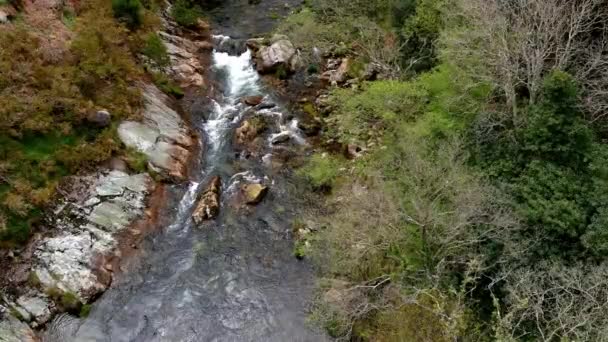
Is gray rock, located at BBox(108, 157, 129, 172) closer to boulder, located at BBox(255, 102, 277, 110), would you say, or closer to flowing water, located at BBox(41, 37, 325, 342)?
flowing water, located at BBox(41, 37, 325, 342)

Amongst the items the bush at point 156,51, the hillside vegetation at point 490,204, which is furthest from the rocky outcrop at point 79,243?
the bush at point 156,51

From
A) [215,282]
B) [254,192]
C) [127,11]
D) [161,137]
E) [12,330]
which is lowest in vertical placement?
[215,282]

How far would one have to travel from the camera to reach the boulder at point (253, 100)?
31.3m

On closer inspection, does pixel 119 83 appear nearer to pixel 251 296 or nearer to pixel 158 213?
pixel 158 213

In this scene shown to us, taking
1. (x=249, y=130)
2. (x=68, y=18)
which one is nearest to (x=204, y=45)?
(x=68, y=18)

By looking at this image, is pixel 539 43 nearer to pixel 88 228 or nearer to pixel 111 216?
pixel 111 216

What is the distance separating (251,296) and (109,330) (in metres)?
5.62

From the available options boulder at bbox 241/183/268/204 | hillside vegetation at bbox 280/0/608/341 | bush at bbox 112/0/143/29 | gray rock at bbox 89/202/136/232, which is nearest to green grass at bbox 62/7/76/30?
bush at bbox 112/0/143/29

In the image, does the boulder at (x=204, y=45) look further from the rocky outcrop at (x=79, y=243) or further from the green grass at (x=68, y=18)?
the rocky outcrop at (x=79, y=243)

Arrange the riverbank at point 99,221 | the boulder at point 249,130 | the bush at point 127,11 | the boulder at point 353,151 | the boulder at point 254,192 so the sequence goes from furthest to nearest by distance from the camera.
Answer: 1. the bush at point 127,11
2. the boulder at point 249,130
3. the boulder at point 353,151
4. the boulder at point 254,192
5. the riverbank at point 99,221

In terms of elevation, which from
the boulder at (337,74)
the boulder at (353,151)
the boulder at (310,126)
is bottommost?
the boulder at (310,126)

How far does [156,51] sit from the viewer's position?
32.8 meters

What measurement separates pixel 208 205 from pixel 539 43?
52.3 ft

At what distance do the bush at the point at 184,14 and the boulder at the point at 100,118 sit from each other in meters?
14.1
